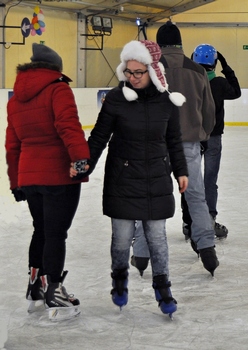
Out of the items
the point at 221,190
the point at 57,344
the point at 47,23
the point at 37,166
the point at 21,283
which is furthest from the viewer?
the point at 47,23

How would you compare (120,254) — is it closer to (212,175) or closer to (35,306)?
(35,306)

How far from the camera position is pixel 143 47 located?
2.74 m

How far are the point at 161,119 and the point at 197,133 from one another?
72 centimetres

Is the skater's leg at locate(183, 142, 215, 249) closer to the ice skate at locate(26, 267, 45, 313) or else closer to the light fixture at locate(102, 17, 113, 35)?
the ice skate at locate(26, 267, 45, 313)

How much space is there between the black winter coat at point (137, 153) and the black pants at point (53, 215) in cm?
16

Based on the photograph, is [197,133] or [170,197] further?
[197,133]

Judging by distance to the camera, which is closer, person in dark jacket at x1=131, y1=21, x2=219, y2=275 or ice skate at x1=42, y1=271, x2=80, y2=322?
ice skate at x1=42, y1=271, x2=80, y2=322

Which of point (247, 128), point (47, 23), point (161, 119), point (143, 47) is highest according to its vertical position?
point (47, 23)

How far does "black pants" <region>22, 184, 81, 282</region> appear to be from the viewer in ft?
8.86

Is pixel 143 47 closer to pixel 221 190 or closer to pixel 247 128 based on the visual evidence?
pixel 221 190

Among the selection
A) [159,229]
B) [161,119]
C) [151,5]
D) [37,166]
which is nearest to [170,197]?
[159,229]

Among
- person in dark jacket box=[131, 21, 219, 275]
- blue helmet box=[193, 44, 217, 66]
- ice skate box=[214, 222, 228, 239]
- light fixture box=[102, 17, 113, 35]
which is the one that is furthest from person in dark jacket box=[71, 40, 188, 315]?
light fixture box=[102, 17, 113, 35]

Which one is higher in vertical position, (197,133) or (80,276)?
(197,133)

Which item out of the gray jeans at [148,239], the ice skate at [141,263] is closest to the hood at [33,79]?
the gray jeans at [148,239]
